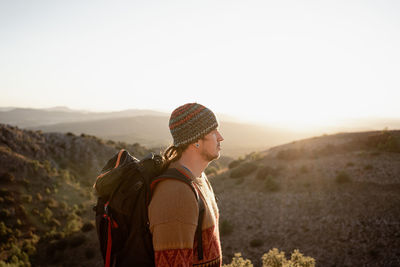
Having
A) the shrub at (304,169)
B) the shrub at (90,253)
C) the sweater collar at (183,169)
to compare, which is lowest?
the shrub at (90,253)

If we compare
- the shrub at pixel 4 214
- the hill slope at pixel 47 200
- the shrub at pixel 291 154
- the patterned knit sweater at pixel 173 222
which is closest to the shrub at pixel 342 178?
the shrub at pixel 291 154

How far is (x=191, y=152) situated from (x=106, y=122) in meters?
159

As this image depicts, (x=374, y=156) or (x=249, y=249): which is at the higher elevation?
(x=374, y=156)

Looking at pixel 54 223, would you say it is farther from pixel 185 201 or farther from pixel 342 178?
pixel 342 178

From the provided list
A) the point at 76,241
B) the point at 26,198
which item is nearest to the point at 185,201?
the point at 76,241

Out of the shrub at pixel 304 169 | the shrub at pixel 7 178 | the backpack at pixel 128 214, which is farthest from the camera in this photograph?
the shrub at pixel 7 178

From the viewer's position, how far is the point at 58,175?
2411 centimetres

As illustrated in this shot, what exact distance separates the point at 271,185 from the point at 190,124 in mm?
15693

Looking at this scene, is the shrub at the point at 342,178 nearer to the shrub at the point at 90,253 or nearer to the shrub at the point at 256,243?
the shrub at the point at 256,243

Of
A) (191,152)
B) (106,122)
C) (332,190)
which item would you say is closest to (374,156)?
(332,190)

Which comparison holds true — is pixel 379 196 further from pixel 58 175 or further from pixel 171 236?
pixel 58 175

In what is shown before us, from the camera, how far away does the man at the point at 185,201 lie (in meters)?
1.62

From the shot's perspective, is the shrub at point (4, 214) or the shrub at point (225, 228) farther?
the shrub at point (4, 214)

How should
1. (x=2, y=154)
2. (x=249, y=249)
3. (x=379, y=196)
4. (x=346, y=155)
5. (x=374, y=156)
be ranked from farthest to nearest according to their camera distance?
(x=2, y=154) → (x=346, y=155) → (x=374, y=156) → (x=379, y=196) → (x=249, y=249)
